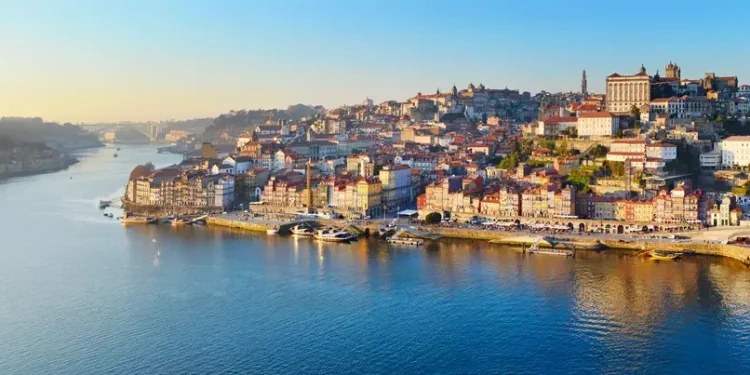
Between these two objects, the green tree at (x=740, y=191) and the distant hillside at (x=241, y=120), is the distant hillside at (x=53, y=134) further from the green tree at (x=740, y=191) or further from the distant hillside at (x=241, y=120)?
the green tree at (x=740, y=191)

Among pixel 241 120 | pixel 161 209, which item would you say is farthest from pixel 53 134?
pixel 161 209

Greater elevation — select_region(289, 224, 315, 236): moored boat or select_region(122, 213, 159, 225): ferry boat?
select_region(122, 213, 159, 225): ferry boat

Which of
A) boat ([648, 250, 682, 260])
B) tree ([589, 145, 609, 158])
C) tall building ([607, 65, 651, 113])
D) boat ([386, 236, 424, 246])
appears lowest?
boat ([648, 250, 682, 260])

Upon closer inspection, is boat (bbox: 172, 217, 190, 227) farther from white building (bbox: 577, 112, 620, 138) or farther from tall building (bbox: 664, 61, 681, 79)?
tall building (bbox: 664, 61, 681, 79)

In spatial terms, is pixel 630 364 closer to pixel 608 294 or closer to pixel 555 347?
pixel 555 347

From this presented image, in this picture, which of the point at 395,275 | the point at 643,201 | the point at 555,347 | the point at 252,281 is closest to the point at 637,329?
the point at 555,347

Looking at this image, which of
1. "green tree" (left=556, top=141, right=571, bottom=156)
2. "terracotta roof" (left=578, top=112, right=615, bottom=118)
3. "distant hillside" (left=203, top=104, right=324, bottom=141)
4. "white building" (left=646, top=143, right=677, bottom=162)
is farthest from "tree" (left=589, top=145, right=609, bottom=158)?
"distant hillside" (left=203, top=104, right=324, bottom=141)

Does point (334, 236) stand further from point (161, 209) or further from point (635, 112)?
point (635, 112)

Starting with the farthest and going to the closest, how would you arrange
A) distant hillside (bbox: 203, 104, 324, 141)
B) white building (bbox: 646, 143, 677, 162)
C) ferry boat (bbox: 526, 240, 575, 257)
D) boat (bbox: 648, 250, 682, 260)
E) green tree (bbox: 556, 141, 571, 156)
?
distant hillside (bbox: 203, 104, 324, 141) < green tree (bbox: 556, 141, 571, 156) < white building (bbox: 646, 143, 677, 162) < ferry boat (bbox: 526, 240, 575, 257) < boat (bbox: 648, 250, 682, 260)
